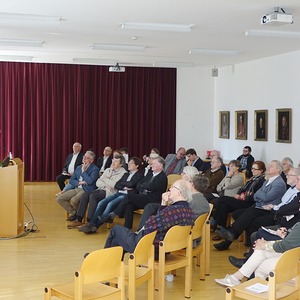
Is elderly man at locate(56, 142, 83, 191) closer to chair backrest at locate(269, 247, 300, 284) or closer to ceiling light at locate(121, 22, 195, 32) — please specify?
ceiling light at locate(121, 22, 195, 32)

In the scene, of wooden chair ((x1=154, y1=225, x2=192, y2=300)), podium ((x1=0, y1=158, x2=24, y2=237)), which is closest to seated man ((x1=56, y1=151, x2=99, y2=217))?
podium ((x1=0, y1=158, x2=24, y2=237))

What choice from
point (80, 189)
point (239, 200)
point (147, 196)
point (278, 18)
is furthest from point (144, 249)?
point (80, 189)

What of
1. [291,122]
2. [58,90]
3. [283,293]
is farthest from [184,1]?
[58,90]

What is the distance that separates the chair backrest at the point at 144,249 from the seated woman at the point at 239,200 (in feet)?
11.5

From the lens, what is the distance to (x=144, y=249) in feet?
16.4

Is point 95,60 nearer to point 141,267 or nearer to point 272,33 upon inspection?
point 272,33

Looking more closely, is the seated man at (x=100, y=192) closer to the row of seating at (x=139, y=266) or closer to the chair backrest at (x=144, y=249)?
the row of seating at (x=139, y=266)

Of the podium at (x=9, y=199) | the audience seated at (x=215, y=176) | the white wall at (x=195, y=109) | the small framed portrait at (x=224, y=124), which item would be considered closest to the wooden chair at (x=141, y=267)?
the podium at (x=9, y=199)

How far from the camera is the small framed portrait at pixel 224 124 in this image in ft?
49.4

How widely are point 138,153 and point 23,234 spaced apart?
7.76 meters

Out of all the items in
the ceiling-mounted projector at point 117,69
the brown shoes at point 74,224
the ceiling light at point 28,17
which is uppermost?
the ceiling light at point 28,17

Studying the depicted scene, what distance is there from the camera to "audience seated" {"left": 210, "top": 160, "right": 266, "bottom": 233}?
27.8ft

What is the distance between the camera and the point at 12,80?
15055 mm

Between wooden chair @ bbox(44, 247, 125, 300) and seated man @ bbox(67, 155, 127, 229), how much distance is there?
468 centimetres
